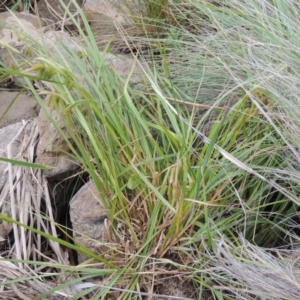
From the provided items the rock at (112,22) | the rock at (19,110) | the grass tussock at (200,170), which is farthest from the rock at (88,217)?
the rock at (112,22)

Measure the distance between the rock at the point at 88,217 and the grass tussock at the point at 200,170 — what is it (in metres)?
0.07

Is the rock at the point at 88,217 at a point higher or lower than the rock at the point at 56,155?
lower

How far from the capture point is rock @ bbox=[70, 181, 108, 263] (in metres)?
1.80

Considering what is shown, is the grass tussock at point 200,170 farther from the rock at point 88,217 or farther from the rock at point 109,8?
the rock at point 109,8

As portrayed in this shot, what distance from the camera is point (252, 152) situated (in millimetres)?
1729

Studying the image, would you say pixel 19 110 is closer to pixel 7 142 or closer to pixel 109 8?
pixel 7 142

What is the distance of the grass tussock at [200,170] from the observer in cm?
157

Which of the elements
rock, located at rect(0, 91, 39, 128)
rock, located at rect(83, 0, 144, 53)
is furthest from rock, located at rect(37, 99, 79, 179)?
rock, located at rect(83, 0, 144, 53)

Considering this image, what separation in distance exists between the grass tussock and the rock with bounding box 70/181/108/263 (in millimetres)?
74

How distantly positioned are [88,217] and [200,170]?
417 mm

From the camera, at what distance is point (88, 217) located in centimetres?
183

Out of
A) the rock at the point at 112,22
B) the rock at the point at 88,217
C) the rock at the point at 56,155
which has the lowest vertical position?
the rock at the point at 88,217

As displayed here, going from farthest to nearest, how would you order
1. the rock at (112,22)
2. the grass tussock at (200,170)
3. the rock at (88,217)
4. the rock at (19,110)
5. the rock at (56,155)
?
the rock at (112,22), the rock at (19,110), the rock at (56,155), the rock at (88,217), the grass tussock at (200,170)

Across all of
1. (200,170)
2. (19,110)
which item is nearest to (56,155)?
(19,110)
